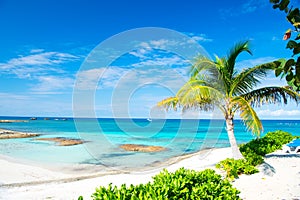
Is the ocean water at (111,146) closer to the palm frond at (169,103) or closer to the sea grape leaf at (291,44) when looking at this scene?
the palm frond at (169,103)

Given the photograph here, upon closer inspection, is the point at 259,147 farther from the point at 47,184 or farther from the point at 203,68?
the point at 47,184

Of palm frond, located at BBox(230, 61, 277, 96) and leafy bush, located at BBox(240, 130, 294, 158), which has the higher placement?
palm frond, located at BBox(230, 61, 277, 96)

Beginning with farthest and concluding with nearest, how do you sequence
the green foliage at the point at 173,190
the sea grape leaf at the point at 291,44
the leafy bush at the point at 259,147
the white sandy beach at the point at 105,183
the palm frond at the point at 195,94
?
the leafy bush at the point at 259,147, the palm frond at the point at 195,94, the white sandy beach at the point at 105,183, the green foliage at the point at 173,190, the sea grape leaf at the point at 291,44

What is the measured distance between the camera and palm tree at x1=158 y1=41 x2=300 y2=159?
855 centimetres

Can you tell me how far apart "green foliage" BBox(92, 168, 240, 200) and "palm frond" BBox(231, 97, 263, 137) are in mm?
3297

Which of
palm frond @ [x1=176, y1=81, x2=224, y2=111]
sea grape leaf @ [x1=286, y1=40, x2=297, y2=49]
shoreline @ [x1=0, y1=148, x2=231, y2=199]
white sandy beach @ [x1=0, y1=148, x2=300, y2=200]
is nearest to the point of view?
sea grape leaf @ [x1=286, y1=40, x2=297, y2=49]

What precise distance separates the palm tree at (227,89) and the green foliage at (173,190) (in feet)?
12.9

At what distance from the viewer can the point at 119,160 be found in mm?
16188

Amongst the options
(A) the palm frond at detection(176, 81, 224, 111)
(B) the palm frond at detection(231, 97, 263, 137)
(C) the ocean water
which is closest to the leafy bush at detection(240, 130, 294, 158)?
(C) the ocean water

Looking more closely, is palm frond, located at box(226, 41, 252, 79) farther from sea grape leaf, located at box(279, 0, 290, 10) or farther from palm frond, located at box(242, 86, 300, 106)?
sea grape leaf, located at box(279, 0, 290, 10)

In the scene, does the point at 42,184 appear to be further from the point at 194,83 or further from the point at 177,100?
the point at 194,83

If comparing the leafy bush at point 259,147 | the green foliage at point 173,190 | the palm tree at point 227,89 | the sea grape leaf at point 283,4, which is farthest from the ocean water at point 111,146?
the sea grape leaf at point 283,4

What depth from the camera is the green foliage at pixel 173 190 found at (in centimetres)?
363

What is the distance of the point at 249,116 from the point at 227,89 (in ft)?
4.74
